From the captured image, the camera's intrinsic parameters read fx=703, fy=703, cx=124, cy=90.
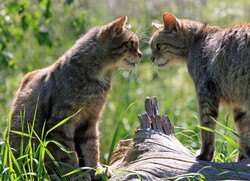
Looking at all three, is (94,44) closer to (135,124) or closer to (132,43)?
(132,43)

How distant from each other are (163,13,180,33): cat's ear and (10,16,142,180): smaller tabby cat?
0.42m

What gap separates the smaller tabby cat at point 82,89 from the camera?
18.8 ft

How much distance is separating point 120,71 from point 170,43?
566 mm

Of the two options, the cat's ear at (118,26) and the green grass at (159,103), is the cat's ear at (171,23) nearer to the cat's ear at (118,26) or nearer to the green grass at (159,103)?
the cat's ear at (118,26)

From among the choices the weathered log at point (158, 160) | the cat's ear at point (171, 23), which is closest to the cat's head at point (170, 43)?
the cat's ear at point (171, 23)

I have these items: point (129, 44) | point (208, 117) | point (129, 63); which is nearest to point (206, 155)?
point (208, 117)

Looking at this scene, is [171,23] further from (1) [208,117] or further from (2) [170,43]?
(1) [208,117]

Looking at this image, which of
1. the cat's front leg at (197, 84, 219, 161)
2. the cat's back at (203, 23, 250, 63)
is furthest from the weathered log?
the cat's back at (203, 23, 250, 63)

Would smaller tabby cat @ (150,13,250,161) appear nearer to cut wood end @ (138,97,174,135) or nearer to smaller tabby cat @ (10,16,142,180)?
cut wood end @ (138,97,174,135)

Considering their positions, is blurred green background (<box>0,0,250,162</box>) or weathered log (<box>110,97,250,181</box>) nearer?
weathered log (<box>110,97,250,181</box>)

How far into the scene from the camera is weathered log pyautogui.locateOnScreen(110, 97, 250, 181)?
4.83 metres

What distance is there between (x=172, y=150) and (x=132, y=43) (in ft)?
3.64

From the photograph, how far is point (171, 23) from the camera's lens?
6.34 meters

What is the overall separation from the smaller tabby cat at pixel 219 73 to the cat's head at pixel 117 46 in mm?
516
